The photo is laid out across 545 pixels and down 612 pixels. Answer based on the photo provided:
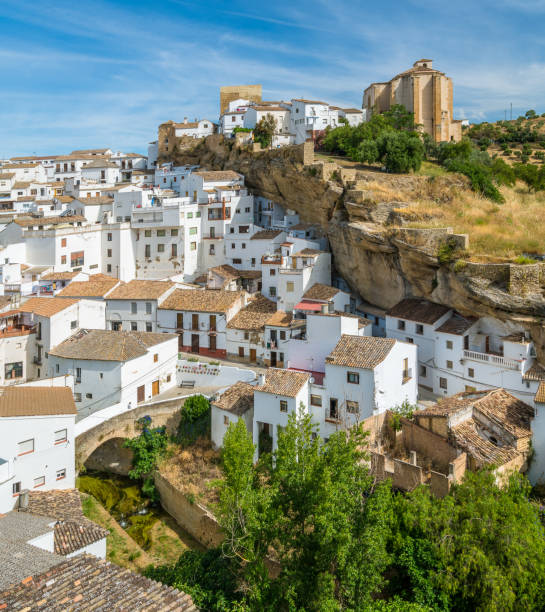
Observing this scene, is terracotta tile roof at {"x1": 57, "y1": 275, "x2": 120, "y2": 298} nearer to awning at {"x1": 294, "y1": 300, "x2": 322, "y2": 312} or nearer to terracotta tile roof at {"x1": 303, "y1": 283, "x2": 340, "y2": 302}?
awning at {"x1": 294, "y1": 300, "x2": 322, "y2": 312}

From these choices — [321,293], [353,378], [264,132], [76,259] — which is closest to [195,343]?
[321,293]

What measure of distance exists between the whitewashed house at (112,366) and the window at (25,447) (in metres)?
5.80

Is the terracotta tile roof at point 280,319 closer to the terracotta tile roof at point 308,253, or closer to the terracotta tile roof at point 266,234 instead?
the terracotta tile roof at point 308,253

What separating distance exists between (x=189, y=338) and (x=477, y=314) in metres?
15.5

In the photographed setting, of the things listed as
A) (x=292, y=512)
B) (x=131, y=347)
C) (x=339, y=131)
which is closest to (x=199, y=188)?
(x=339, y=131)

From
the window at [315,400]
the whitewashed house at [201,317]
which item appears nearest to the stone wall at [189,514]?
the window at [315,400]

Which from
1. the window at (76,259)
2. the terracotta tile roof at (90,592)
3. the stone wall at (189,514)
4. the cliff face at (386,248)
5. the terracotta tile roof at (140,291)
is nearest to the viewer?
the terracotta tile roof at (90,592)

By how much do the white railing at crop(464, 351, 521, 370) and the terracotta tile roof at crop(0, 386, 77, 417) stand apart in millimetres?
16726

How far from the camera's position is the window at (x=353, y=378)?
21.7 meters

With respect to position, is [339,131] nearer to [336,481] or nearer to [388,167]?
[388,167]

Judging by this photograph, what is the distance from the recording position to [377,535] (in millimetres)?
13180

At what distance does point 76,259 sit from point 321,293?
56.3 ft

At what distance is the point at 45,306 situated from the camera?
2880cm

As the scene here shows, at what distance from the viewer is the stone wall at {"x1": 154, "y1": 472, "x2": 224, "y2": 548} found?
63.6 ft
